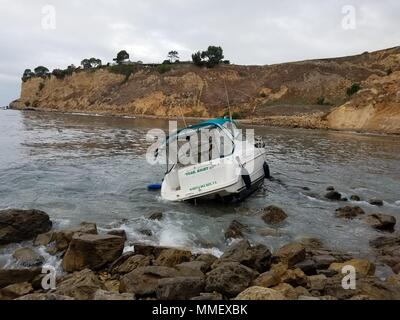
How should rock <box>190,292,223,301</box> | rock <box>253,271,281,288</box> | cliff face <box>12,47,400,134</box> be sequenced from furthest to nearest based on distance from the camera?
1. cliff face <box>12,47,400,134</box>
2. rock <box>253,271,281,288</box>
3. rock <box>190,292,223,301</box>

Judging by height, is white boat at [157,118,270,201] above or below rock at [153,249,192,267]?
above

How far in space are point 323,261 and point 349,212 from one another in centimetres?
469

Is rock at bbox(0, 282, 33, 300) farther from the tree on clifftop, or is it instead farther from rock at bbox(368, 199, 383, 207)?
the tree on clifftop

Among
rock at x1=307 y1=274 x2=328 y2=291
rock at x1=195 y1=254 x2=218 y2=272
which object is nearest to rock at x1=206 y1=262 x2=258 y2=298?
rock at x1=307 y1=274 x2=328 y2=291

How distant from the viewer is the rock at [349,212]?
1277 centimetres

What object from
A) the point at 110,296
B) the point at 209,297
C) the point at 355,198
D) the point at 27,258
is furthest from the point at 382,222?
the point at 27,258

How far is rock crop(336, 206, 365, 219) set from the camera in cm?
1277

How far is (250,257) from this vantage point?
824 centimetres

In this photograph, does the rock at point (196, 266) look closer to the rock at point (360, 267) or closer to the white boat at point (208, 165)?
the rock at point (360, 267)

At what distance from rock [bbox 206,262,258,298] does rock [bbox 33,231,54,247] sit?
4.94 meters

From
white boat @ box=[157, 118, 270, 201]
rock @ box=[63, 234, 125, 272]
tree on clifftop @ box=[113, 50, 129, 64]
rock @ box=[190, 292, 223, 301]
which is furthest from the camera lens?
tree on clifftop @ box=[113, 50, 129, 64]

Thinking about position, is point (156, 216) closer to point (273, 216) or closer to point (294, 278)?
point (273, 216)
